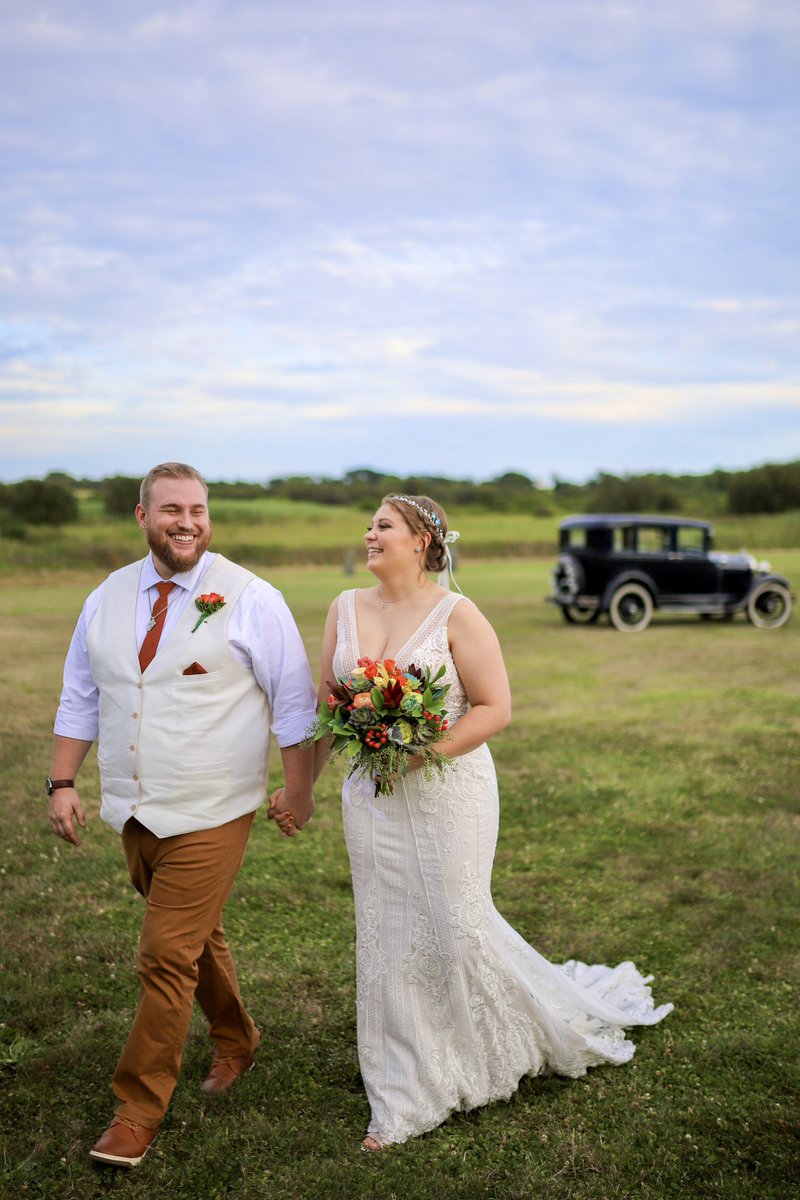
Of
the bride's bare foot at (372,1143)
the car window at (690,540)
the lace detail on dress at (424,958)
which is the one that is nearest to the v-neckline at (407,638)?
the lace detail on dress at (424,958)

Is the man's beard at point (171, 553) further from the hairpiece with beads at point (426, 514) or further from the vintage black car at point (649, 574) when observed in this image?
the vintage black car at point (649, 574)

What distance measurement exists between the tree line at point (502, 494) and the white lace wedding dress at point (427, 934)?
1512 inches

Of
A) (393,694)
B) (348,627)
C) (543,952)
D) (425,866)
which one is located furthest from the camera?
(543,952)

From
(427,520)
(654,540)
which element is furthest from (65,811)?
(654,540)

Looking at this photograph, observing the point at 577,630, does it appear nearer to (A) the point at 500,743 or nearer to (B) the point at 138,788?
(A) the point at 500,743

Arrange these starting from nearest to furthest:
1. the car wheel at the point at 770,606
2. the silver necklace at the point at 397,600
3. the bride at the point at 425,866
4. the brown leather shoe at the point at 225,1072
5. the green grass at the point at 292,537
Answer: the bride at the point at 425,866 → the silver necklace at the point at 397,600 → the brown leather shoe at the point at 225,1072 → the car wheel at the point at 770,606 → the green grass at the point at 292,537

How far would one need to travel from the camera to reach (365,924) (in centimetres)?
376

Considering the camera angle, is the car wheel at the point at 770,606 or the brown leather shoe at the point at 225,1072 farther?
the car wheel at the point at 770,606

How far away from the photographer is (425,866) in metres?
3.66

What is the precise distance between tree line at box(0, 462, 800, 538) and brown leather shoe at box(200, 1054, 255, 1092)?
38221mm

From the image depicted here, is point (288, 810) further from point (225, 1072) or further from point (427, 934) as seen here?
point (225, 1072)

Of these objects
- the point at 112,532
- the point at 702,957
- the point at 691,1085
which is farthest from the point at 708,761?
the point at 112,532

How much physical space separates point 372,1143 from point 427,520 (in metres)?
2.33

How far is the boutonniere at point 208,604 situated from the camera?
11.7 feet
